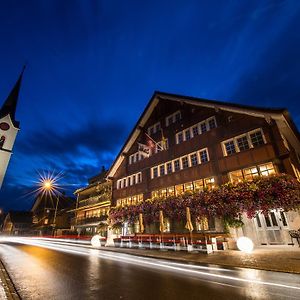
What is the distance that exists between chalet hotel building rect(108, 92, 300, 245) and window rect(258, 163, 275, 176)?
2.6 inches

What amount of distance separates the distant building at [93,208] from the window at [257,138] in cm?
2232

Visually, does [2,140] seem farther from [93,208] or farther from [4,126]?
[93,208]

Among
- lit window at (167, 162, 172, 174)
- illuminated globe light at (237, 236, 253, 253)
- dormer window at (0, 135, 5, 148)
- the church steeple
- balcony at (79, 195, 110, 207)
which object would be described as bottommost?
illuminated globe light at (237, 236, 253, 253)

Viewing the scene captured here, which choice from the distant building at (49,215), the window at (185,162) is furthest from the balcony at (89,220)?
the window at (185,162)

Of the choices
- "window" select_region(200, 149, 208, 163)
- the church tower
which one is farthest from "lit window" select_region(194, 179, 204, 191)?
the church tower

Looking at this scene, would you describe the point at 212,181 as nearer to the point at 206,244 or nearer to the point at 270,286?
the point at 206,244

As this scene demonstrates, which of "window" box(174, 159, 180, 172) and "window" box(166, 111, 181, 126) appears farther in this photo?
"window" box(166, 111, 181, 126)

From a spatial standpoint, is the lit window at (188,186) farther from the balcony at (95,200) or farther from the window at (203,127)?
the balcony at (95,200)

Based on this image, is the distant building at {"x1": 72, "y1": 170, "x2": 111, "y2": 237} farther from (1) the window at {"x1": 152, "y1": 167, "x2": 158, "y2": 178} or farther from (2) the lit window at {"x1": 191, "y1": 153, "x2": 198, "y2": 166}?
(2) the lit window at {"x1": 191, "y1": 153, "x2": 198, "y2": 166}

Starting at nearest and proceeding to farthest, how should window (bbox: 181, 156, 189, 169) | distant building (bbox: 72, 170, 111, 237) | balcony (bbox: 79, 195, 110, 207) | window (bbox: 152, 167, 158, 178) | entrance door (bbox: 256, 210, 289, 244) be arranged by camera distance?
entrance door (bbox: 256, 210, 289, 244) < window (bbox: 181, 156, 189, 169) < window (bbox: 152, 167, 158, 178) < balcony (bbox: 79, 195, 110, 207) < distant building (bbox: 72, 170, 111, 237)

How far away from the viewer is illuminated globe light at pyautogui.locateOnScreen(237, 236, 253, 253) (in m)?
12.3

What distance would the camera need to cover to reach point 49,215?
2379 inches

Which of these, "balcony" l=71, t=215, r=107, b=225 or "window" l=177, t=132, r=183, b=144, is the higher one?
"window" l=177, t=132, r=183, b=144

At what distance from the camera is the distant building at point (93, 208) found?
33.3 m
